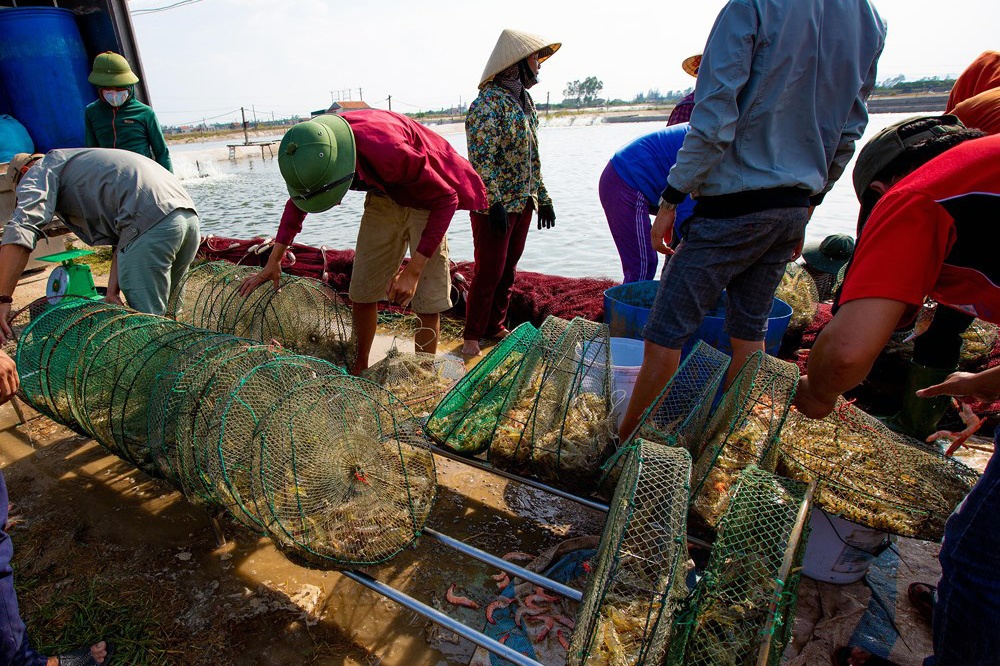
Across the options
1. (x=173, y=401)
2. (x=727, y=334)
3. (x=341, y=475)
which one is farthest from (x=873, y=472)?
(x=173, y=401)

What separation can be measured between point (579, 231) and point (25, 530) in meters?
8.44

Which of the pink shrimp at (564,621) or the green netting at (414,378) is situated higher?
the green netting at (414,378)

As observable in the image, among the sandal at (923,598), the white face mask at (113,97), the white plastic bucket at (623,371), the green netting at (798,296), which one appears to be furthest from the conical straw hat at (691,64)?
the white face mask at (113,97)

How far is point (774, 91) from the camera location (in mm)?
2273

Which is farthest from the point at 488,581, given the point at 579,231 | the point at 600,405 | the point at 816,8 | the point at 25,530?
the point at 579,231

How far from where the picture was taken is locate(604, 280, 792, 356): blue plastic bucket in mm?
3332

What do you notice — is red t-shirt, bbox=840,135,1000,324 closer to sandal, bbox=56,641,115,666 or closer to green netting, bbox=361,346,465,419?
green netting, bbox=361,346,465,419

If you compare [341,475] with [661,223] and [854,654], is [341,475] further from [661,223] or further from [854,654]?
[854,654]

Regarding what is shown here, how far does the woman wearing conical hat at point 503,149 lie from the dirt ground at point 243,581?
180 centimetres

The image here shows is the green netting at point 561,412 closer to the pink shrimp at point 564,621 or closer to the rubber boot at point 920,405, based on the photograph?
the pink shrimp at point 564,621

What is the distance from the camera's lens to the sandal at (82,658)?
198cm

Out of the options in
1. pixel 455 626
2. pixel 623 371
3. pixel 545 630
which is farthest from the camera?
pixel 623 371

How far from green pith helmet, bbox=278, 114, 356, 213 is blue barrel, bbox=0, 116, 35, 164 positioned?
21.8 ft

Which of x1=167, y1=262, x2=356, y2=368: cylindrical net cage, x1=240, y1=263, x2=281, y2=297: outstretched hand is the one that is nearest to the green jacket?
x1=167, y1=262, x2=356, y2=368: cylindrical net cage
